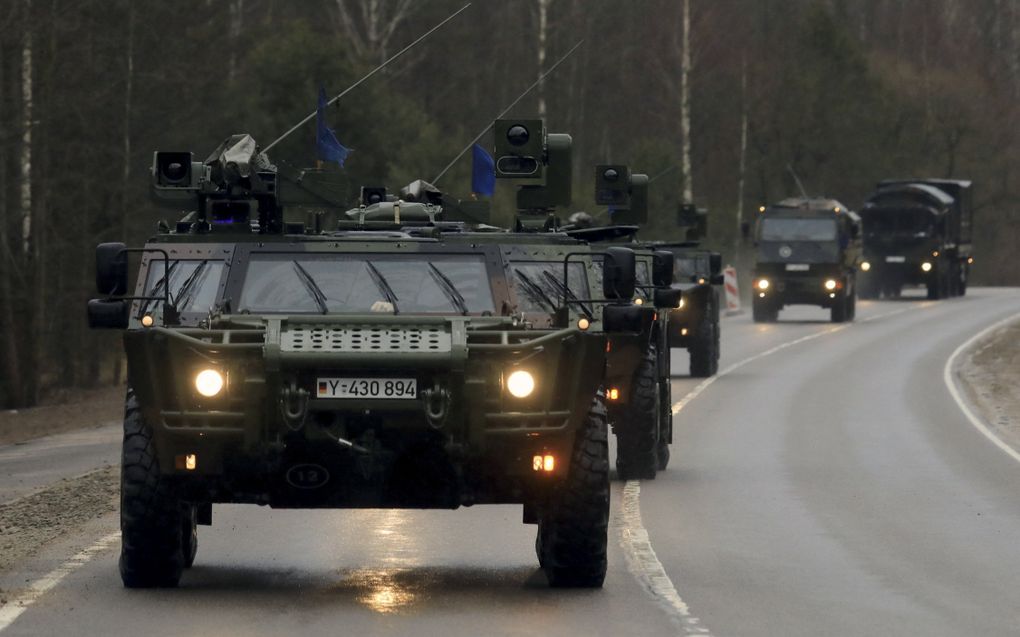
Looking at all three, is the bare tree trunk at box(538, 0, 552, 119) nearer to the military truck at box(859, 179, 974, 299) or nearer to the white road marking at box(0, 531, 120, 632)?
the military truck at box(859, 179, 974, 299)

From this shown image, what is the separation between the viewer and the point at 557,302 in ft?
40.0

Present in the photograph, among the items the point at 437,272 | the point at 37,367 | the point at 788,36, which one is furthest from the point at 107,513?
the point at 788,36

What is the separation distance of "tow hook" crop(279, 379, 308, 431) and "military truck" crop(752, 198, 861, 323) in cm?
4063

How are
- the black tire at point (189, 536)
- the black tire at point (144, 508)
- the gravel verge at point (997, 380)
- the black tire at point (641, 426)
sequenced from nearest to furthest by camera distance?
the black tire at point (144, 508)
the black tire at point (189, 536)
the black tire at point (641, 426)
the gravel verge at point (997, 380)

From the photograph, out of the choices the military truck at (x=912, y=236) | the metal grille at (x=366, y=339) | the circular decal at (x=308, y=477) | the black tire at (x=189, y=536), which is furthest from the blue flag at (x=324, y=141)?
the military truck at (x=912, y=236)

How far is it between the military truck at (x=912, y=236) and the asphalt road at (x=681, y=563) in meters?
41.2

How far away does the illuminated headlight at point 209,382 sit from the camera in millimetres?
11117

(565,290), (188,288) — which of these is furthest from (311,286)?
(565,290)

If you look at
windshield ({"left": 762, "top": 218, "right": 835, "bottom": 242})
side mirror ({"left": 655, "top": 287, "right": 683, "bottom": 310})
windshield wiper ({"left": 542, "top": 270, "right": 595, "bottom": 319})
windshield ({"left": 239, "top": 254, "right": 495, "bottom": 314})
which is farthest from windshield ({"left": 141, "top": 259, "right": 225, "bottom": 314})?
windshield ({"left": 762, "top": 218, "right": 835, "bottom": 242})

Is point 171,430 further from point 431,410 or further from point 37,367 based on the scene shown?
point 37,367

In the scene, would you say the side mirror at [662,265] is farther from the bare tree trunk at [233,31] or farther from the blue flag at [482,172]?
the bare tree trunk at [233,31]

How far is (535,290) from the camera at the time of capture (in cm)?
1227

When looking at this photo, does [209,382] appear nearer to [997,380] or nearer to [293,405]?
[293,405]

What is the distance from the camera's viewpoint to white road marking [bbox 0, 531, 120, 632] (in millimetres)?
10656
